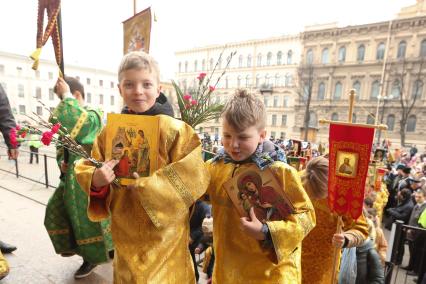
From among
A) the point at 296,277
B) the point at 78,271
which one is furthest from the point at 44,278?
the point at 296,277

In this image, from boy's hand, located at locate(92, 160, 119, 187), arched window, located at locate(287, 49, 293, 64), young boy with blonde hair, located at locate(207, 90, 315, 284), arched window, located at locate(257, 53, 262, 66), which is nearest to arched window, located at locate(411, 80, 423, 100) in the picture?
arched window, located at locate(287, 49, 293, 64)

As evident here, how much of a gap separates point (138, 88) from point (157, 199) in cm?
61

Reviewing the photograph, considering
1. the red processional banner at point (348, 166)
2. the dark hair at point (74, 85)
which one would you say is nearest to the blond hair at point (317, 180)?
the red processional banner at point (348, 166)

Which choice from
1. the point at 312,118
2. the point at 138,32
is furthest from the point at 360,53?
the point at 138,32

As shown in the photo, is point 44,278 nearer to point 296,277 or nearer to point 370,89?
point 296,277

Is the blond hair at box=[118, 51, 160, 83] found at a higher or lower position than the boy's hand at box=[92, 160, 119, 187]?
higher

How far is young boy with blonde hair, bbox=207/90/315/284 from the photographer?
1.39 meters

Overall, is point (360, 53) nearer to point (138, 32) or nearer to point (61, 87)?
point (138, 32)

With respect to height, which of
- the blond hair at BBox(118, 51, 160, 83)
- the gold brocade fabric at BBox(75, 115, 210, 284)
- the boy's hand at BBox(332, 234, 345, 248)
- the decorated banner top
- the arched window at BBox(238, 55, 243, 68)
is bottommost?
the boy's hand at BBox(332, 234, 345, 248)

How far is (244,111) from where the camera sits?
149cm

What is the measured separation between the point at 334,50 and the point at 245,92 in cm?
4307

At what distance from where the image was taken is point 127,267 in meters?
1.52

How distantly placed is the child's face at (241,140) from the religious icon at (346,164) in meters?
0.65

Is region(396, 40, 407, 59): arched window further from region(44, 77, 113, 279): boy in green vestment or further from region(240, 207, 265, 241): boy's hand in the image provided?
region(240, 207, 265, 241): boy's hand
